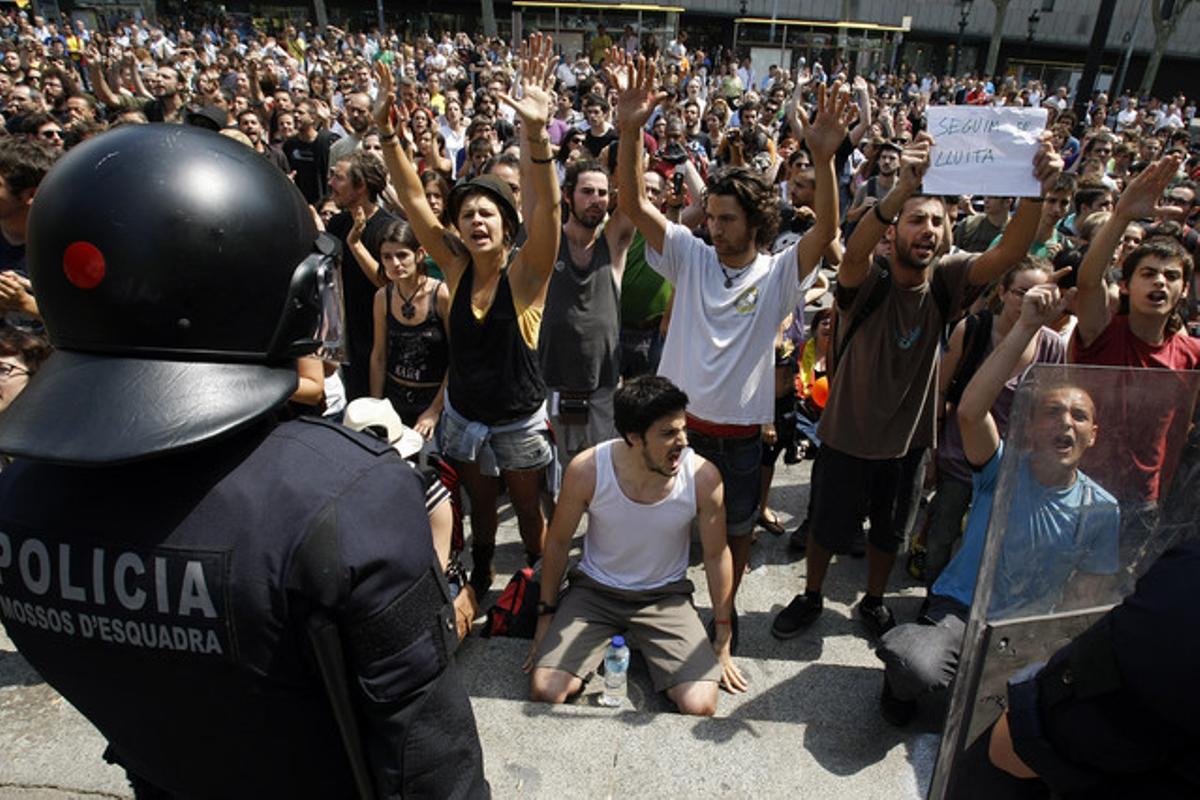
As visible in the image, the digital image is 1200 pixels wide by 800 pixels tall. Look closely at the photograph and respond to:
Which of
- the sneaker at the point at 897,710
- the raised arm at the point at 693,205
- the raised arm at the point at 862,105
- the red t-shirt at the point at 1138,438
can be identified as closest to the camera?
the red t-shirt at the point at 1138,438

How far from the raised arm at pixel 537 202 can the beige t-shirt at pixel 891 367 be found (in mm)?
1235

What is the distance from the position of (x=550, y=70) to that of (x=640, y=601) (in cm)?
245

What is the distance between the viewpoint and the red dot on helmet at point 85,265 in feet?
3.16

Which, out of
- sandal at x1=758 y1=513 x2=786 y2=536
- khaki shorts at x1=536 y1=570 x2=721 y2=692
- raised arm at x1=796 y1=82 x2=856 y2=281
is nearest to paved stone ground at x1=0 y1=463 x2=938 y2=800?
khaki shorts at x1=536 y1=570 x2=721 y2=692

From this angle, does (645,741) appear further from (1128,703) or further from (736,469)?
(1128,703)

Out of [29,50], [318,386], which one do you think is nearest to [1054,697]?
[318,386]

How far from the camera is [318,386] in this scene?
251 cm

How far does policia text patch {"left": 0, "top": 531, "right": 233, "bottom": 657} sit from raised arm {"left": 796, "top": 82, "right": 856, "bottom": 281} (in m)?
2.55

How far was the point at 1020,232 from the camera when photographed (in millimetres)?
2934

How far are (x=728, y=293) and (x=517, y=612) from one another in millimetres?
1627

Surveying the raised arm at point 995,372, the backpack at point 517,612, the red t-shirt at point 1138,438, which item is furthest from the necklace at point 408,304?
the red t-shirt at point 1138,438

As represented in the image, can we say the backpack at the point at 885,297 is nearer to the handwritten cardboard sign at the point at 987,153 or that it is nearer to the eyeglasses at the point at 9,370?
the handwritten cardboard sign at the point at 987,153

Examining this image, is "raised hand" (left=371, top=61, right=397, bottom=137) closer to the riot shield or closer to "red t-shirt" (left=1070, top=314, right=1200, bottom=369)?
the riot shield

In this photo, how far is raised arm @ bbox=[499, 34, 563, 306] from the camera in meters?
2.96
